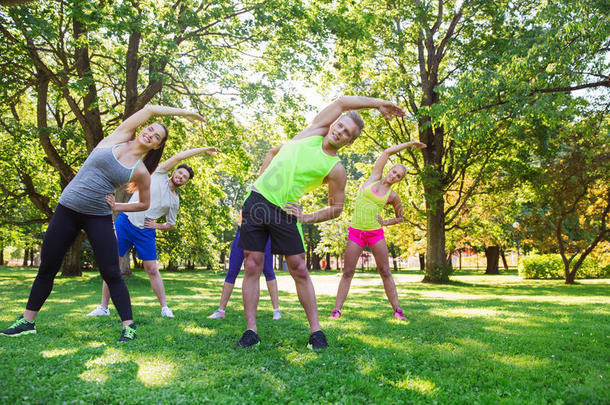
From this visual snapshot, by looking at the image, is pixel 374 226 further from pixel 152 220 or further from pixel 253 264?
pixel 152 220

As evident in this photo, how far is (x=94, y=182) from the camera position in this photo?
3748 millimetres

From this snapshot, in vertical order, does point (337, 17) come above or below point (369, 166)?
above

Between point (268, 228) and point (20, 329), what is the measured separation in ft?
8.84

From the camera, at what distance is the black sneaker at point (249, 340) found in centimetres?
361

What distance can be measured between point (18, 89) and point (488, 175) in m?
18.4

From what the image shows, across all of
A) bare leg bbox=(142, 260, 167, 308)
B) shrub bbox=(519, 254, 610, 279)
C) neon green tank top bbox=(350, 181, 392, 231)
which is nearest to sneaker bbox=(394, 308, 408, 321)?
neon green tank top bbox=(350, 181, 392, 231)

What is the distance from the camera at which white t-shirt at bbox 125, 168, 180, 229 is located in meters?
5.20

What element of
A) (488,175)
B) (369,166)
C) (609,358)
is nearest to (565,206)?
(488,175)

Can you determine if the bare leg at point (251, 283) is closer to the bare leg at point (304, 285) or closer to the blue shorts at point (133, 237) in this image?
the bare leg at point (304, 285)

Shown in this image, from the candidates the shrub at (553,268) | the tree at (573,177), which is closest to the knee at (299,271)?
the tree at (573,177)

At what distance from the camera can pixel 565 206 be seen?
17.0 metres

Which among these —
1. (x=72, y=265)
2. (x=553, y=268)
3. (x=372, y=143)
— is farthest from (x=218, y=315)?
(x=553, y=268)

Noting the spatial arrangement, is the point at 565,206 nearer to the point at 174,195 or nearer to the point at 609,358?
the point at 609,358

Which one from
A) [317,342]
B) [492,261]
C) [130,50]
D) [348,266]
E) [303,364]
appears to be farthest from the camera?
[492,261]
